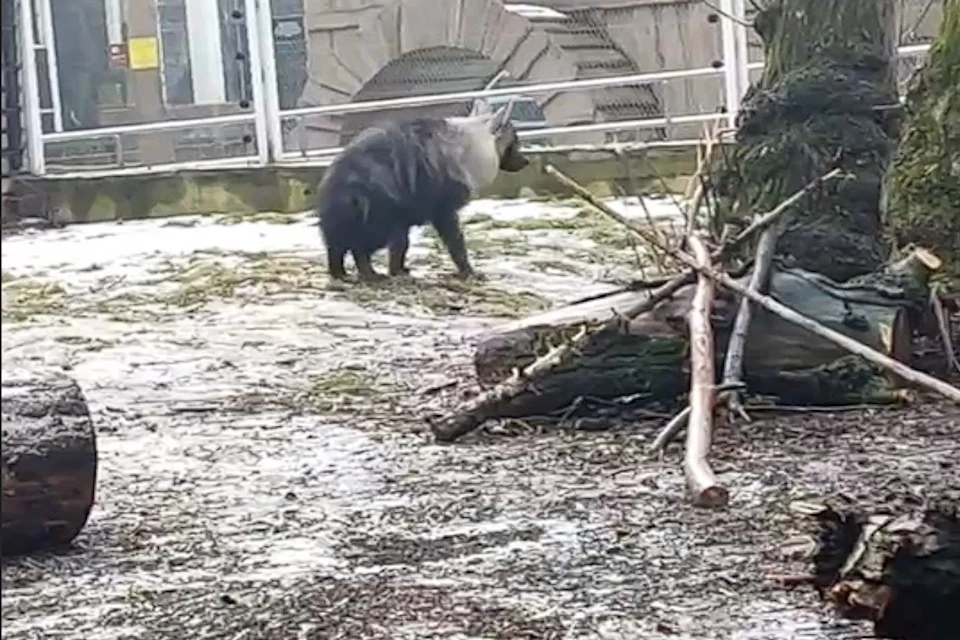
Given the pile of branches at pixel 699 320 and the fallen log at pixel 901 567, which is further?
the pile of branches at pixel 699 320

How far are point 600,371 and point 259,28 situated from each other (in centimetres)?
635

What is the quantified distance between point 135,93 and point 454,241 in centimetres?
329

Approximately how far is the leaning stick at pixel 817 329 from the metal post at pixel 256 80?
6.04 metres

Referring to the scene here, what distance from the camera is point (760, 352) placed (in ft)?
12.5

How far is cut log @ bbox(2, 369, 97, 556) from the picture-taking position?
273 cm

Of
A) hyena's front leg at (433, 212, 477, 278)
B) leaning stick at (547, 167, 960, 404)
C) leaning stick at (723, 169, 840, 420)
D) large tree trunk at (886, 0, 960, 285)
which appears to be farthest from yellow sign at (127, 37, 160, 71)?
leaning stick at (723, 169, 840, 420)

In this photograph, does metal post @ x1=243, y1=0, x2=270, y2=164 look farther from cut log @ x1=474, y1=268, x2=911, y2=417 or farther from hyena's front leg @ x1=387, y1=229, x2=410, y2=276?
cut log @ x1=474, y1=268, x2=911, y2=417

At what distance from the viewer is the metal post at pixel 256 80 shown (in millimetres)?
9805

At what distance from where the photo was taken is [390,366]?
16.1 ft

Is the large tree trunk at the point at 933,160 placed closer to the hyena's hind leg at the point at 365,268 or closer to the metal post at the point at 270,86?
the hyena's hind leg at the point at 365,268

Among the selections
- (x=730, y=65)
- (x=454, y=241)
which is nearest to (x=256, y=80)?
(x=730, y=65)

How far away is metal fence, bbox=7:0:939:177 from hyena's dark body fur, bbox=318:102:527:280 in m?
2.53

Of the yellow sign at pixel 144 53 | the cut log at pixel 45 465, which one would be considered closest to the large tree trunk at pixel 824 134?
the cut log at pixel 45 465

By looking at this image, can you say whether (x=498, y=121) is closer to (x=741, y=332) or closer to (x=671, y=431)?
(x=741, y=332)
